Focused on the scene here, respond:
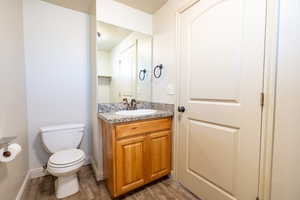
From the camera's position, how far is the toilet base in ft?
4.83

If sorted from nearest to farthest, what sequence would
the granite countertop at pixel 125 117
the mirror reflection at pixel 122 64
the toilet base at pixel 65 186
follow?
1. the granite countertop at pixel 125 117
2. the toilet base at pixel 65 186
3. the mirror reflection at pixel 122 64

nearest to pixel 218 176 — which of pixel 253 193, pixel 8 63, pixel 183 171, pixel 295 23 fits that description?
pixel 253 193

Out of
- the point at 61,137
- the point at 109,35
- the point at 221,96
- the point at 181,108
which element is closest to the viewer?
the point at 221,96

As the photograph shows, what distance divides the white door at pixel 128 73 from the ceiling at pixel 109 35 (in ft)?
0.66

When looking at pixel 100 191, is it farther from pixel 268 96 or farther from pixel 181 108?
pixel 268 96

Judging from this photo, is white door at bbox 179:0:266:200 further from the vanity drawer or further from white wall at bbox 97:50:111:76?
white wall at bbox 97:50:111:76

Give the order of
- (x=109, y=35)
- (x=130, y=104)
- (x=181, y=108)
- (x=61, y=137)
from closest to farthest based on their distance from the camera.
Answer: (x=181, y=108) < (x=61, y=137) < (x=109, y=35) < (x=130, y=104)

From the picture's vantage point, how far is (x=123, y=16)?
1.89m

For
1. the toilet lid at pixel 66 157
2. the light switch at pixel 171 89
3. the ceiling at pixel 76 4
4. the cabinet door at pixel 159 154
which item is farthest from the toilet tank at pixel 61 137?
the ceiling at pixel 76 4

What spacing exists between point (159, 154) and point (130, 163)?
0.39m

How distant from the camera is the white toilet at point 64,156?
139 cm

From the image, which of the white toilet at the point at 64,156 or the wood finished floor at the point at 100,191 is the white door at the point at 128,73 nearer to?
the white toilet at the point at 64,156

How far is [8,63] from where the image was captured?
1.25 meters

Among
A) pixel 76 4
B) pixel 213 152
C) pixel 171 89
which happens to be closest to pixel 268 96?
pixel 213 152
